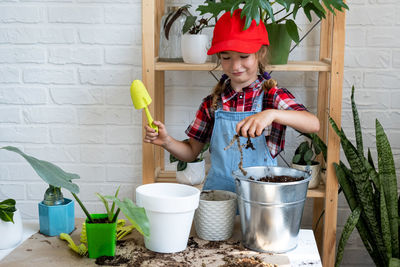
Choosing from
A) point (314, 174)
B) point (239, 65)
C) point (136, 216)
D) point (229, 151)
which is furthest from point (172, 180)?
point (136, 216)

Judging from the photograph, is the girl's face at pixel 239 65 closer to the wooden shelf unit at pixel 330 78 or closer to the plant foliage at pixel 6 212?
the wooden shelf unit at pixel 330 78

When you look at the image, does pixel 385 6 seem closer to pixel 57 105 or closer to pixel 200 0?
pixel 200 0

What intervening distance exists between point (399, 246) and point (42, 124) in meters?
1.69

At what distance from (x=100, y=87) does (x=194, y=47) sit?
2.17 ft

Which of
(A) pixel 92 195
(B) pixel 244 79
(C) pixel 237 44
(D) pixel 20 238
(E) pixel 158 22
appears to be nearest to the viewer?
(D) pixel 20 238

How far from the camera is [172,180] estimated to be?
6.94 ft

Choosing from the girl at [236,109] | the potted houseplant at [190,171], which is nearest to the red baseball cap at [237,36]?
the girl at [236,109]

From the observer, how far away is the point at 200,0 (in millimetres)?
2229

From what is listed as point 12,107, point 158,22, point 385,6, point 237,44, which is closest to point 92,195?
point 12,107

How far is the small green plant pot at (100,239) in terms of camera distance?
3.68 ft

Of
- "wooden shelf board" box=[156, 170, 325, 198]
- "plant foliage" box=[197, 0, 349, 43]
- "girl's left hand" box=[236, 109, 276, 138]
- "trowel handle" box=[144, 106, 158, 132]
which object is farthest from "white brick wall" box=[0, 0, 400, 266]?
"girl's left hand" box=[236, 109, 276, 138]

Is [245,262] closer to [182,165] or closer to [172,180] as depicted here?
[182,165]

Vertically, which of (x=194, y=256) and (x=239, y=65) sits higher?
(x=239, y=65)

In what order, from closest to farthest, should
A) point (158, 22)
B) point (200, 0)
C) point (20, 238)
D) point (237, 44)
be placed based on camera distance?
1. point (20, 238)
2. point (237, 44)
3. point (158, 22)
4. point (200, 0)
